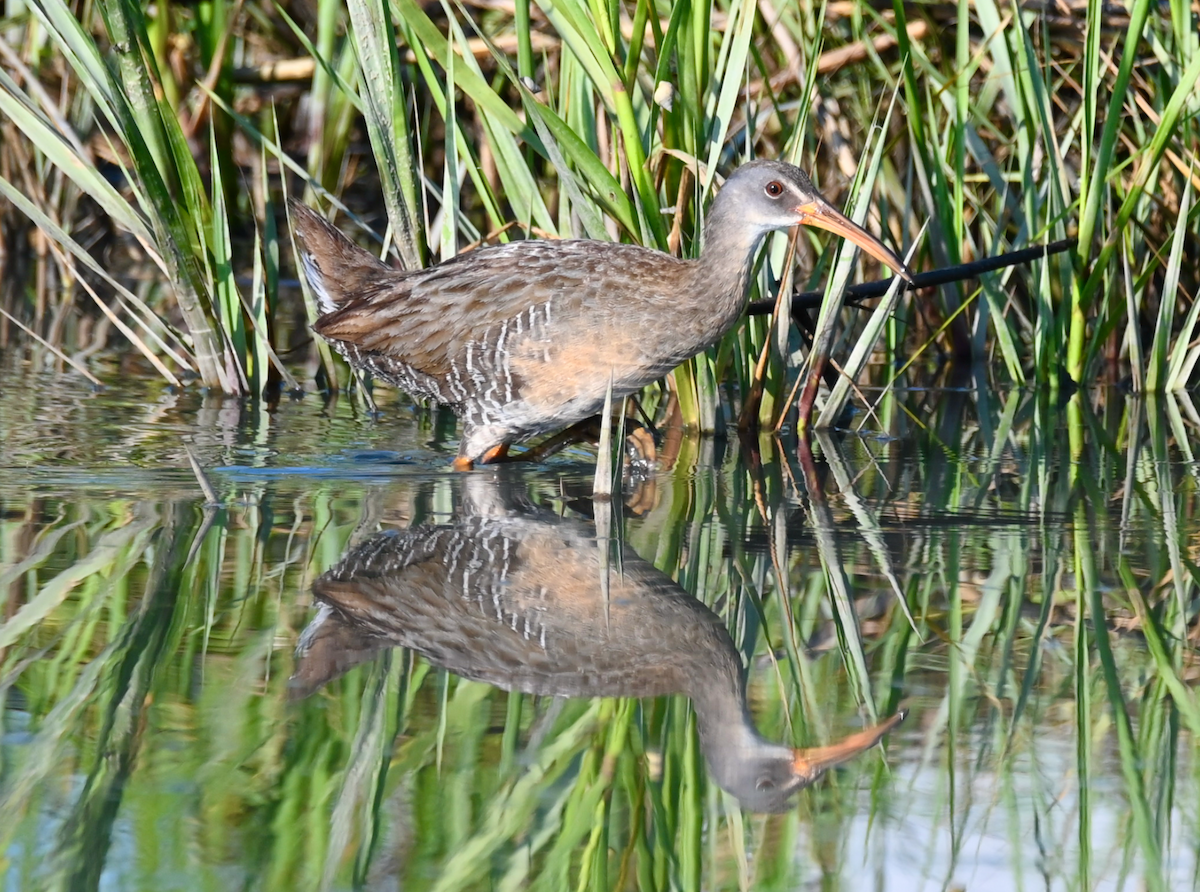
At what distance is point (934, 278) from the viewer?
5.19 metres

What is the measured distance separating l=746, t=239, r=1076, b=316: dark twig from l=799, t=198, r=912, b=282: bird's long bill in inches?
18.7

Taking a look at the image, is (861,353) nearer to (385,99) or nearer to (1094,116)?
(1094,116)

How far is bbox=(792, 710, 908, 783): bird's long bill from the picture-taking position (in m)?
2.33

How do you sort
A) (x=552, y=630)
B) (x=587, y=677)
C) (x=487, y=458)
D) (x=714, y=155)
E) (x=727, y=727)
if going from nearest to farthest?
1. (x=727, y=727)
2. (x=587, y=677)
3. (x=552, y=630)
4. (x=714, y=155)
5. (x=487, y=458)

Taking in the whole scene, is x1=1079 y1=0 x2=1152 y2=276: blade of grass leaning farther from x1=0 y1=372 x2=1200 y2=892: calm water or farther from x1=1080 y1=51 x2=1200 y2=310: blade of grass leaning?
x1=0 y1=372 x2=1200 y2=892: calm water

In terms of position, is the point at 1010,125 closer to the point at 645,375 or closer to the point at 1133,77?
the point at 1133,77

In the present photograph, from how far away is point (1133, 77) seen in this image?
595 centimetres

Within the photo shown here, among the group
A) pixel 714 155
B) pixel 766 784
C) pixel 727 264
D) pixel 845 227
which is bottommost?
pixel 766 784

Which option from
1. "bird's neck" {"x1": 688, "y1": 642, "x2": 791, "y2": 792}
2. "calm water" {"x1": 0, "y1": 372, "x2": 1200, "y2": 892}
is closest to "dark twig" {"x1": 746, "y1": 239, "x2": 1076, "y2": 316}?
"calm water" {"x1": 0, "y1": 372, "x2": 1200, "y2": 892}

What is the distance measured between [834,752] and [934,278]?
120 inches

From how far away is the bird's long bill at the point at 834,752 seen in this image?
2.33 metres

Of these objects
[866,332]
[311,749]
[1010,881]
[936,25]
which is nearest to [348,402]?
[866,332]

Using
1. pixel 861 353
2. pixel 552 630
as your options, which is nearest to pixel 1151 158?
pixel 861 353

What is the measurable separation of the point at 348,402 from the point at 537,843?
3.72 metres
